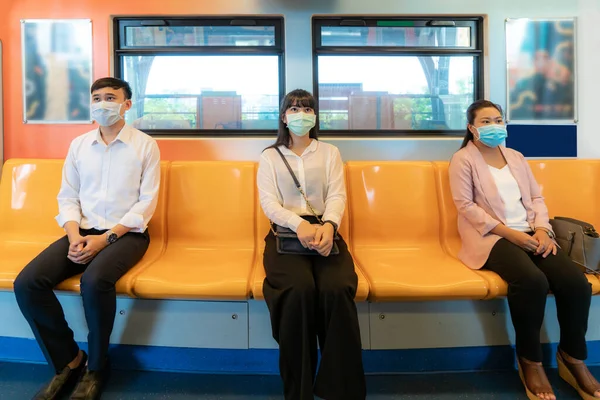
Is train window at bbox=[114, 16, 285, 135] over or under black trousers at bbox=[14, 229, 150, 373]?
over

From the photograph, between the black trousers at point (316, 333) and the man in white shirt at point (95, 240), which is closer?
the black trousers at point (316, 333)

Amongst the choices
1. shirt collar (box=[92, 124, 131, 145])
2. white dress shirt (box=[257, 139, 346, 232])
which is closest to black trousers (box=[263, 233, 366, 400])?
white dress shirt (box=[257, 139, 346, 232])

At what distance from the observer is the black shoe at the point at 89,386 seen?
1.66 metres

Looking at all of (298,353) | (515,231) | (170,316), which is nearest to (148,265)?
(170,316)

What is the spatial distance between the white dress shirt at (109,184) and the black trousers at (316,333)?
0.96 meters

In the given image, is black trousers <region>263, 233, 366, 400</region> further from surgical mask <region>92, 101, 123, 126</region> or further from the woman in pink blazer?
surgical mask <region>92, 101, 123, 126</region>

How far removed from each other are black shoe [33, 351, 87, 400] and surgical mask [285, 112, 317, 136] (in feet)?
5.18

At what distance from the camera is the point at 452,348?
198cm

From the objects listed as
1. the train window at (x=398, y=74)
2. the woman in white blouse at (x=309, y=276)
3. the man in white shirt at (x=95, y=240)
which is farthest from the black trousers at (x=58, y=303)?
the train window at (x=398, y=74)

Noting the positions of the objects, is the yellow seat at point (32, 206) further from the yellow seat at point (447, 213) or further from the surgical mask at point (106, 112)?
the yellow seat at point (447, 213)

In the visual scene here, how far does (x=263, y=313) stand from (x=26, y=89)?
8.76ft

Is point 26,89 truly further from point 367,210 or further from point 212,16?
point 367,210

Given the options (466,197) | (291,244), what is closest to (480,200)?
(466,197)

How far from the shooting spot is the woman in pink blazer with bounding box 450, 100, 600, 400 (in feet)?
5.59
